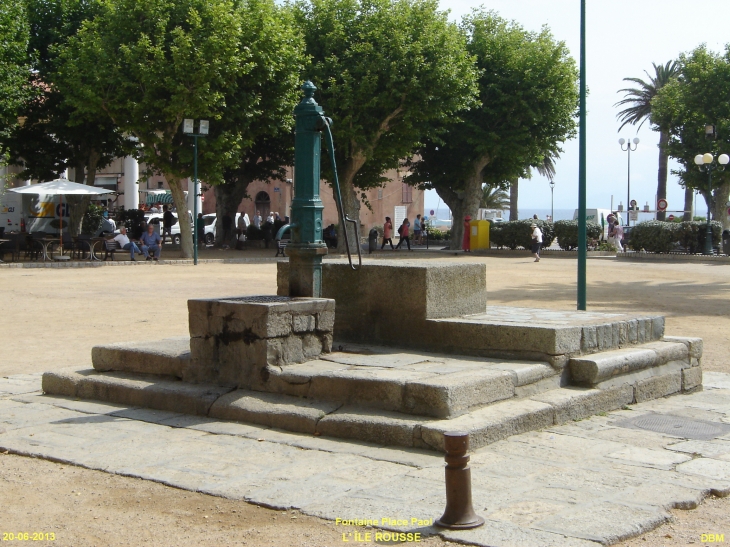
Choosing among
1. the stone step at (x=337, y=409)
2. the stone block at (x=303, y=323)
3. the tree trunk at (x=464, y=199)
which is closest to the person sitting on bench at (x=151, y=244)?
the tree trunk at (x=464, y=199)

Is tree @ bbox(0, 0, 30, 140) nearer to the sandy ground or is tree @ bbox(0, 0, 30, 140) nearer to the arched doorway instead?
the sandy ground

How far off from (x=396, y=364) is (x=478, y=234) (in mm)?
30294

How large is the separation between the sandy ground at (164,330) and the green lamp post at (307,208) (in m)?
2.60

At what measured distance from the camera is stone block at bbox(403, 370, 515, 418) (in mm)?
5652

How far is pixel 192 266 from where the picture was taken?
25.7 meters

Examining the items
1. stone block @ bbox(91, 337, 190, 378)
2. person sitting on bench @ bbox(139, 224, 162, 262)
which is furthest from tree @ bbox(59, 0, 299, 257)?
stone block @ bbox(91, 337, 190, 378)

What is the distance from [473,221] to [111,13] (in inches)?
683

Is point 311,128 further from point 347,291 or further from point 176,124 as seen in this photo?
point 176,124

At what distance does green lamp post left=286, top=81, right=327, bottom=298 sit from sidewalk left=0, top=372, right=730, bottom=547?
1466 millimetres

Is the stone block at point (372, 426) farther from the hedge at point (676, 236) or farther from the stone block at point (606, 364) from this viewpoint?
the hedge at point (676, 236)

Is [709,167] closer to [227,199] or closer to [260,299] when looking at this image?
[227,199]

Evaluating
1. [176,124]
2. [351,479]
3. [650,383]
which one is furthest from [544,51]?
[351,479]

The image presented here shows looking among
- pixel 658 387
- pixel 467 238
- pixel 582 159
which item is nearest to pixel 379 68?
pixel 467 238

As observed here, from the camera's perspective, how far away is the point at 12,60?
2656cm
